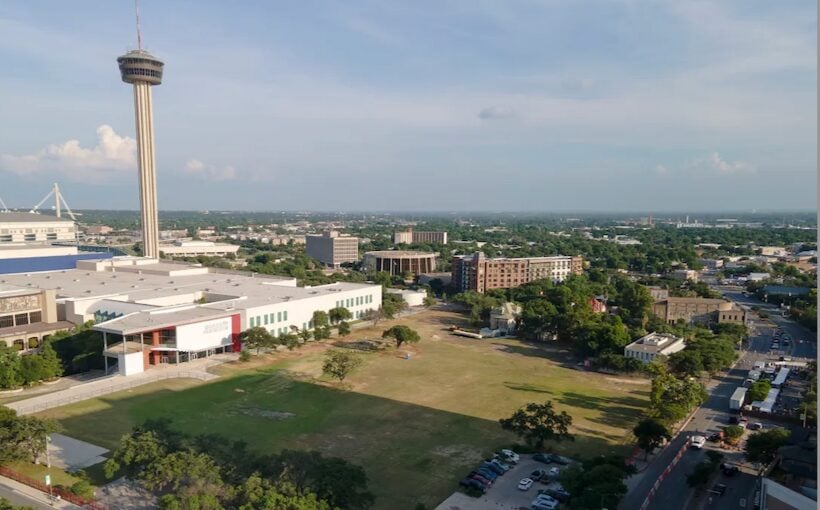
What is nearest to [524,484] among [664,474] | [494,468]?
[494,468]

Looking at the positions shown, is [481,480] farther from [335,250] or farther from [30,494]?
[335,250]

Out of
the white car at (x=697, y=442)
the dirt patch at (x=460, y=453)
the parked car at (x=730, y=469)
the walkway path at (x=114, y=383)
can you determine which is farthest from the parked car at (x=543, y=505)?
the walkway path at (x=114, y=383)

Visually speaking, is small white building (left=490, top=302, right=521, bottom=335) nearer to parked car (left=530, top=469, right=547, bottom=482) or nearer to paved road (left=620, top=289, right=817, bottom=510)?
paved road (left=620, top=289, right=817, bottom=510)

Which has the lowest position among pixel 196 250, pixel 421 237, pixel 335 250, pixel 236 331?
pixel 236 331

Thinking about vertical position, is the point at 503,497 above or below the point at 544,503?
below

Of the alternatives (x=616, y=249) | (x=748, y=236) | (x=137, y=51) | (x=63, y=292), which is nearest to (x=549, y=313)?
(x=63, y=292)

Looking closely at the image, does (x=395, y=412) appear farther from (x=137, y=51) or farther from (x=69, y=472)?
(x=137, y=51)

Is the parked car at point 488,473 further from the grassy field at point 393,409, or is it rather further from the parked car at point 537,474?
the parked car at point 537,474

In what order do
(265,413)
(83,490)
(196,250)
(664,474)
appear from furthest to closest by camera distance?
(196,250)
(265,413)
(664,474)
(83,490)
